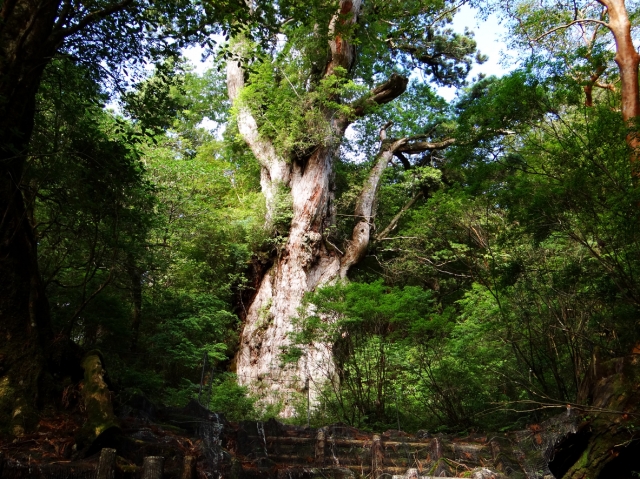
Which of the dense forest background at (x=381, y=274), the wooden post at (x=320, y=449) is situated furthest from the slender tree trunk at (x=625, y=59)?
the wooden post at (x=320, y=449)

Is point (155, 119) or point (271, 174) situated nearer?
point (155, 119)

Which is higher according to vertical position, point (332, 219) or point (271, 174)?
point (271, 174)

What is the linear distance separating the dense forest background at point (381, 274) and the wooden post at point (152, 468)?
2.26 metres

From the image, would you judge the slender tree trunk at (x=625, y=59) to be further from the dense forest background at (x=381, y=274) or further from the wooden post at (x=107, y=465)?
the wooden post at (x=107, y=465)

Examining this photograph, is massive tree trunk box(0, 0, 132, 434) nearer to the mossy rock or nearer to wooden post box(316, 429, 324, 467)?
the mossy rock

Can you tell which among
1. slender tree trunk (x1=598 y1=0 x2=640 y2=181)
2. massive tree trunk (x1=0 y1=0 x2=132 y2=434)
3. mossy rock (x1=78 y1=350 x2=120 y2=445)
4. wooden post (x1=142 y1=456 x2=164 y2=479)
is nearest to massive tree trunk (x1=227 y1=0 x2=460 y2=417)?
mossy rock (x1=78 y1=350 x2=120 y2=445)

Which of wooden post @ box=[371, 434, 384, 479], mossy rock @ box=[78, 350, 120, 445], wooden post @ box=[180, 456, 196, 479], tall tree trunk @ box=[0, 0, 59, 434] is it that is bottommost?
wooden post @ box=[371, 434, 384, 479]

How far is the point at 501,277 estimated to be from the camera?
845 centimetres

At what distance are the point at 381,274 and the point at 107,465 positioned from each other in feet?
37.6

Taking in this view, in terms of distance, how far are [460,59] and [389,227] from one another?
25.0ft

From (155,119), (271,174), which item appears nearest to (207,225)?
(271,174)

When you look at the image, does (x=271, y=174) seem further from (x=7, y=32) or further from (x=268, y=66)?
(x=7, y=32)

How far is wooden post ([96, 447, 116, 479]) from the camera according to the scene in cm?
419

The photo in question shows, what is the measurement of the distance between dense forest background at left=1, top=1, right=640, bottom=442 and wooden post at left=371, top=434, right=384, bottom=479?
1.48m
